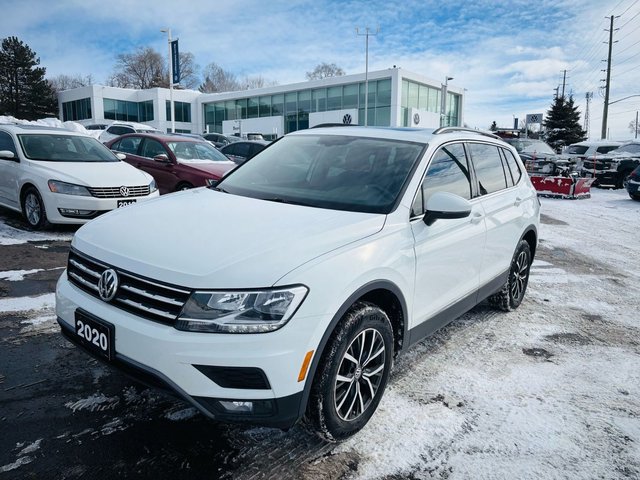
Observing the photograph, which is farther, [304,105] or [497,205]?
[304,105]

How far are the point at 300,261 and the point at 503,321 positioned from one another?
10.2 feet

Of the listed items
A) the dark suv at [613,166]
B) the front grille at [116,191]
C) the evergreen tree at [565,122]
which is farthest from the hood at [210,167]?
the evergreen tree at [565,122]

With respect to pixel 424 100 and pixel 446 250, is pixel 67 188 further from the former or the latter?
pixel 424 100

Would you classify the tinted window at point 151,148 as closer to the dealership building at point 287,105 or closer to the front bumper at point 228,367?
the front bumper at point 228,367

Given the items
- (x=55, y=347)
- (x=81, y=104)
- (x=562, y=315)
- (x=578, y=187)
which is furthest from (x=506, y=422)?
(x=81, y=104)

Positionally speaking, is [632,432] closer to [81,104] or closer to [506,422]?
[506,422]

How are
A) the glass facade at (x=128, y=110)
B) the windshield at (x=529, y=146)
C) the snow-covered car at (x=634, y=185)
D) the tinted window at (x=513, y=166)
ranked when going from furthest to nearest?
the glass facade at (x=128, y=110), the windshield at (x=529, y=146), the snow-covered car at (x=634, y=185), the tinted window at (x=513, y=166)

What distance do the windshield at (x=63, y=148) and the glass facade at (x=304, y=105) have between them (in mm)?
35872

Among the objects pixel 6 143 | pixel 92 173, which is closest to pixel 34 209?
pixel 92 173

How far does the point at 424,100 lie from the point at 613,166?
30042 mm

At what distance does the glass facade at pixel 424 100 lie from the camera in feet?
142

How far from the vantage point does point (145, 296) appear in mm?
2320

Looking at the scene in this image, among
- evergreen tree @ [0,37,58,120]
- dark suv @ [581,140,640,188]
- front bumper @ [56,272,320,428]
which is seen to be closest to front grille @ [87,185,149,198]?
front bumper @ [56,272,320,428]

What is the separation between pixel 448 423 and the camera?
9.49 feet
